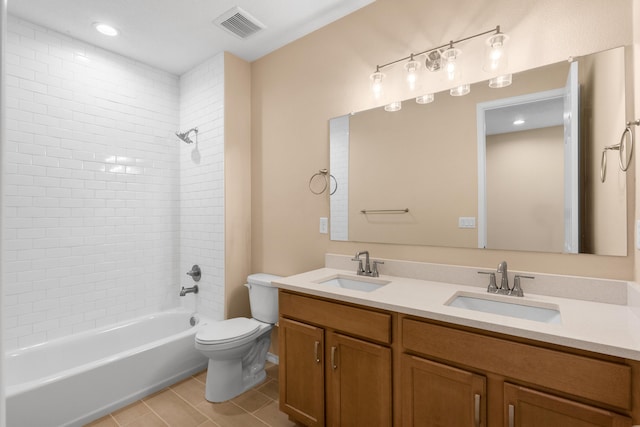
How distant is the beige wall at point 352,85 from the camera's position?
151cm

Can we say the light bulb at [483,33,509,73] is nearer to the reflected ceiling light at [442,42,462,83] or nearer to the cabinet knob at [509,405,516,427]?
the reflected ceiling light at [442,42,462,83]

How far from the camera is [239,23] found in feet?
7.82

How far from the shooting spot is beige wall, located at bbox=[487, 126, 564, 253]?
1.56 metres

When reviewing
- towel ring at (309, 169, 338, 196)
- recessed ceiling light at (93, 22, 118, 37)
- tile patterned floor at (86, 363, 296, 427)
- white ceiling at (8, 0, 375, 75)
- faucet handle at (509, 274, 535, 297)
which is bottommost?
tile patterned floor at (86, 363, 296, 427)

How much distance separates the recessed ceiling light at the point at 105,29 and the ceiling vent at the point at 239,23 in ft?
2.76

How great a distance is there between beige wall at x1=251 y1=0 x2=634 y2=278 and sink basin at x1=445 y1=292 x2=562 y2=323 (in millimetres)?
246

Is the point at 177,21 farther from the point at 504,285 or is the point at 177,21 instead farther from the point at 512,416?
the point at 512,416

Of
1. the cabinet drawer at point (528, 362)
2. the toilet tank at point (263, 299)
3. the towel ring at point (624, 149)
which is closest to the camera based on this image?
the cabinet drawer at point (528, 362)

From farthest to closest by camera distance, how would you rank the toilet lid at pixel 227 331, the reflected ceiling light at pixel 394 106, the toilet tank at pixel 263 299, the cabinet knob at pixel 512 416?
the toilet tank at pixel 263 299 < the toilet lid at pixel 227 331 < the reflected ceiling light at pixel 394 106 < the cabinet knob at pixel 512 416

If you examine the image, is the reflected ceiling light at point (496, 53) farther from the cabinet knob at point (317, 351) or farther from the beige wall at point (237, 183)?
the beige wall at point (237, 183)

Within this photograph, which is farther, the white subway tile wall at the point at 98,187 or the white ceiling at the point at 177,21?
the white subway tile wall at the point at 98,187

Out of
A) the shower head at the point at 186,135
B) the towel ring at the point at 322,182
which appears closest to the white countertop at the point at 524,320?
the towel ring at the point at 322,182

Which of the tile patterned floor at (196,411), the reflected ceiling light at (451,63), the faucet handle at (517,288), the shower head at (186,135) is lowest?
the tile patterned floor at (196,411)

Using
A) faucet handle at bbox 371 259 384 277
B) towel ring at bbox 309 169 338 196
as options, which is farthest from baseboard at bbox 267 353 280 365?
towel ring at bbox 309 169 338 196
